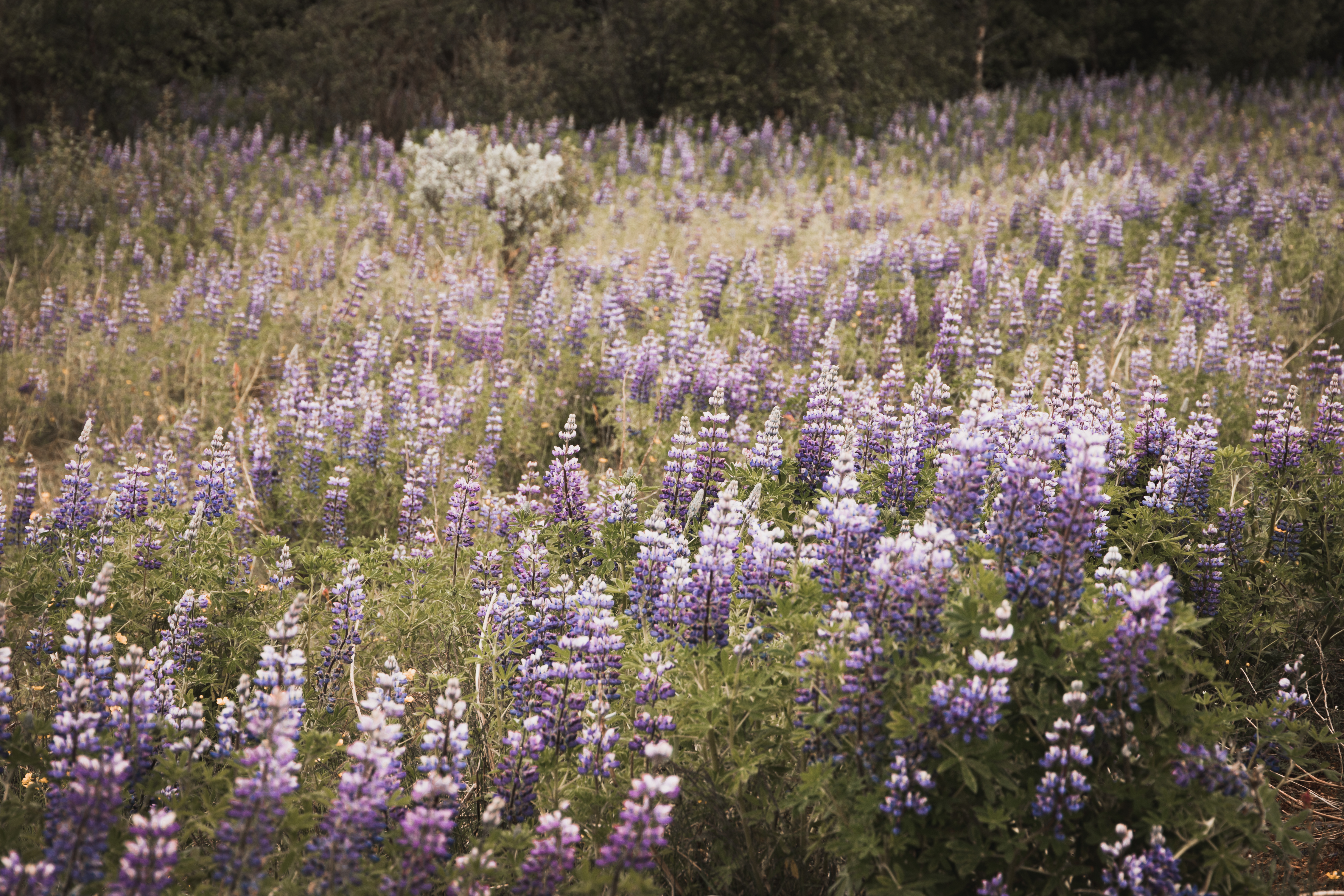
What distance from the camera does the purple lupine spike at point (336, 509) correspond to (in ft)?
15.5

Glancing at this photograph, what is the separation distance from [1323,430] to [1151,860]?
288cm

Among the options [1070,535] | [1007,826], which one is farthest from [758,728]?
[1070,535]

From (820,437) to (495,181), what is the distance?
7.69m

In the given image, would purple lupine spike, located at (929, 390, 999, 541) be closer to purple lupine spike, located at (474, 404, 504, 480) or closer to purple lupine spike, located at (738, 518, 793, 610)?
purple lupine spike, located at (738, 518, 793, 610)

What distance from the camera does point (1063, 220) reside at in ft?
28.0

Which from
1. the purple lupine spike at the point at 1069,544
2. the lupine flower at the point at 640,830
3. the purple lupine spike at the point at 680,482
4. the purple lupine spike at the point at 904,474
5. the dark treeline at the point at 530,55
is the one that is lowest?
the lupine flower at the point at 640,830

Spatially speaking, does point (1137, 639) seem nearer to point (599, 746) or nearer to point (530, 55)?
point (599, 746)

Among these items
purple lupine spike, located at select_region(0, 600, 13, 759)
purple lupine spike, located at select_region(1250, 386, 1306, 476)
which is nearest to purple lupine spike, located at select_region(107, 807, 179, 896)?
purple lupine spike, located at select_region(0, 600, 13, 759)

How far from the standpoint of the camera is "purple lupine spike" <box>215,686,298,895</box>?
227 cm

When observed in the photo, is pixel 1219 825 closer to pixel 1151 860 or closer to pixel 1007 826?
pixel 1151 860

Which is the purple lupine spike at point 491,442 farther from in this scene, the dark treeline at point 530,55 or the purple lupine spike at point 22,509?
the dark treeline at point 530,55

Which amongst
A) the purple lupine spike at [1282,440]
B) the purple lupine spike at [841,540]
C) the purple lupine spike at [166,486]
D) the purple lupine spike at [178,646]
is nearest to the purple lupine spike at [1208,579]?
the purple lupine spike at [1282,440]

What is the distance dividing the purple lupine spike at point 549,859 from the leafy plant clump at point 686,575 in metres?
0.01

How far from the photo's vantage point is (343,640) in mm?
3586
